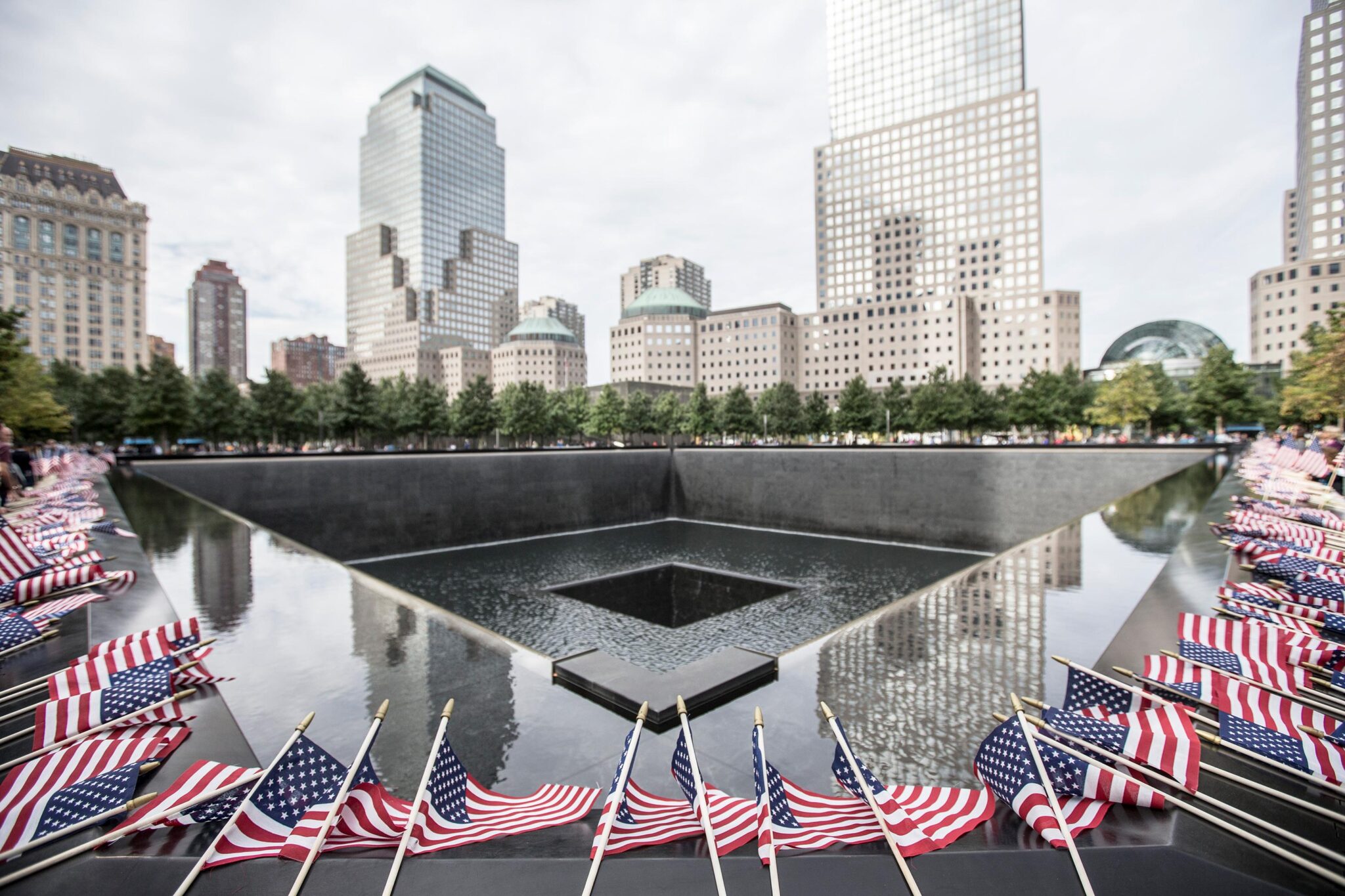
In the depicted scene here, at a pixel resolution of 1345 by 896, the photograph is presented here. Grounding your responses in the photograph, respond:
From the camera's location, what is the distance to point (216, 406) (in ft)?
139

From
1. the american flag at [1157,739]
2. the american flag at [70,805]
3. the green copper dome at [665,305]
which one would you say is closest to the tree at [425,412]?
the american flag at [70,805]

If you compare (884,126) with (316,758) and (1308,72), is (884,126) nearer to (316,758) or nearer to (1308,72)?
(1308,72)

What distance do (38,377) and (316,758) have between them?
3161cm

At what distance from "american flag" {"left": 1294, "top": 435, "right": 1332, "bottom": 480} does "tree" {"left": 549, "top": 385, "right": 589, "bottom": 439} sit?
5188 centimetres

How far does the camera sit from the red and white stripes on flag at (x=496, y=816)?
85.4 inches

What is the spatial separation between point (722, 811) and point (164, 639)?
3.37 meters

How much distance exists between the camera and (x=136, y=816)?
2211 millimetres

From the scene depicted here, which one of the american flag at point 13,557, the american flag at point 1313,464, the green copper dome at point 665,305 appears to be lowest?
the american flag at point 13,557

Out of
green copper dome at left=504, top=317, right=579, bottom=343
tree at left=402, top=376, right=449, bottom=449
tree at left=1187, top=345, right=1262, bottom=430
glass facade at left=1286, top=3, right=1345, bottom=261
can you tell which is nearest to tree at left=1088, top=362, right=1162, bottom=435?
tree at left=1187, top=345, right=1262, bottom=430

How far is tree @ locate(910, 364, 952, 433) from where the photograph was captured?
49.7 meters

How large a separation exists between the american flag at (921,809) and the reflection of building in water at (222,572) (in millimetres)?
5630

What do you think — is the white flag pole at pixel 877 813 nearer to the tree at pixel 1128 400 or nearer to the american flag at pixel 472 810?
the american flag at pixel 472 810

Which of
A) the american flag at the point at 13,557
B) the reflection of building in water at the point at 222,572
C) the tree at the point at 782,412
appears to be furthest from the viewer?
the tree at the point at 782,412

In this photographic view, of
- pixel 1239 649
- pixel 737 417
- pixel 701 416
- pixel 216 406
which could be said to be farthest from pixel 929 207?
pixel 1239 649
